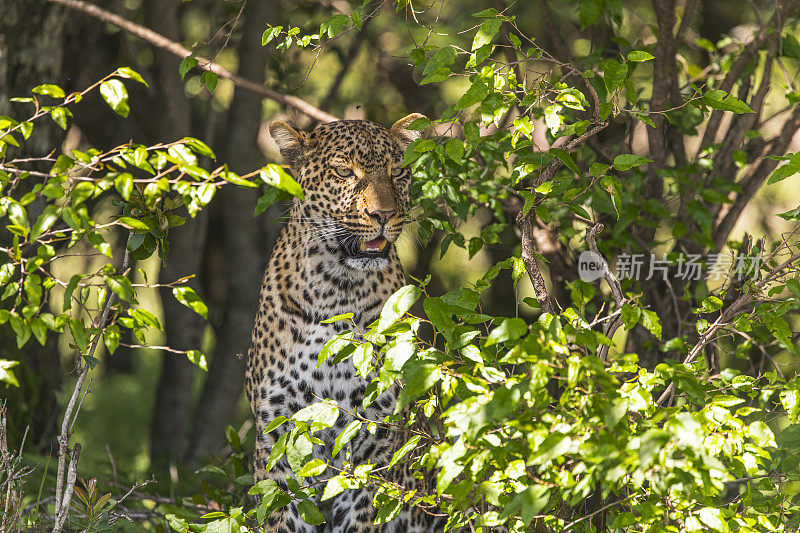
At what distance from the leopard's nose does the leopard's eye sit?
0.32 metres

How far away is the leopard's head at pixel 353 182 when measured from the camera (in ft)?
13.5

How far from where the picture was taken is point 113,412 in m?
10.8

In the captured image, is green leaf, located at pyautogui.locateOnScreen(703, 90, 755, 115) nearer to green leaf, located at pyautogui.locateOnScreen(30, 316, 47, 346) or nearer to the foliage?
the foliage

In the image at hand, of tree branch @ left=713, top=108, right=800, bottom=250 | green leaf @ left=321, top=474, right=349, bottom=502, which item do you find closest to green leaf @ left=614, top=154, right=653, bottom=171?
green leaf @ left=321, top=474, right=349, bottom=502

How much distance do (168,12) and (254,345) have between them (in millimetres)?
3706

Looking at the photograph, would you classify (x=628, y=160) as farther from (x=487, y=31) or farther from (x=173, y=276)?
(x=173, y=276)

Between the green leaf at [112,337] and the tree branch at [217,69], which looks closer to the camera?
the green leaf at [112,337]

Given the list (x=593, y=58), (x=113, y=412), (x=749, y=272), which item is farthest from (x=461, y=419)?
(x=113, y=412)

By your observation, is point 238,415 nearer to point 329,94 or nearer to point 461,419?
point 329,94

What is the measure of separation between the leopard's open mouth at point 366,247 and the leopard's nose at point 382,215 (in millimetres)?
105

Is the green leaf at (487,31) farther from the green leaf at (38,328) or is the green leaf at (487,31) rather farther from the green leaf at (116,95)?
the green leaf at (38,328)

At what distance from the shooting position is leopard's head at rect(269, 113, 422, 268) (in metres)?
4.12

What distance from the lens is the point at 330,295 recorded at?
4.34 meters

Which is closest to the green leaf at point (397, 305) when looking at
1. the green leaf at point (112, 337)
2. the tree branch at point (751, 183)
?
the green leaf at point (112, 337)
